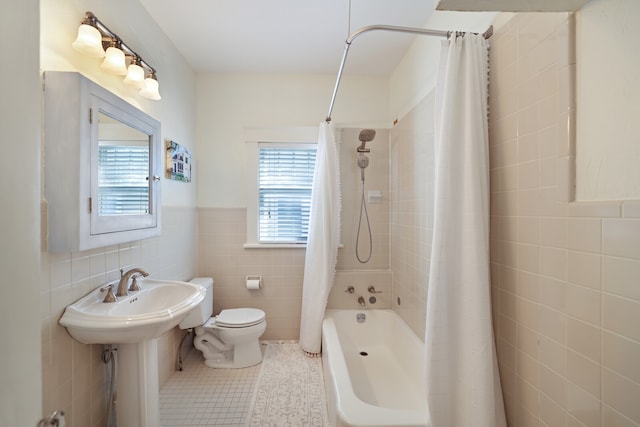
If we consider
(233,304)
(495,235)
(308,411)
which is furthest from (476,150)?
(233,304)

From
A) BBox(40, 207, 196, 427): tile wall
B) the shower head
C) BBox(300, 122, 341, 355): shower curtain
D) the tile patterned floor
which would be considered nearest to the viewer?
BBox(40, 207, 196, 427): tile wall

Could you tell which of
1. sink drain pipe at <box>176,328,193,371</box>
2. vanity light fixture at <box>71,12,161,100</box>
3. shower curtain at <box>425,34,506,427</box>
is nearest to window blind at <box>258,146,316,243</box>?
sink drain pipe at <box>176,328,193,371</box>

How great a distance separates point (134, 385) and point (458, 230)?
1741mm

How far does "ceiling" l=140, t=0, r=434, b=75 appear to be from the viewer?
72.3 inches

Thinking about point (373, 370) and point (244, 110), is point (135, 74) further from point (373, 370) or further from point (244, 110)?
point (373, 370)

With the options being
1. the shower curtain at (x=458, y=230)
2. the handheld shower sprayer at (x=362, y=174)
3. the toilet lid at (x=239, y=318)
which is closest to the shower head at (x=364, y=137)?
the handheld shower sprayer at (x=362, y=174)

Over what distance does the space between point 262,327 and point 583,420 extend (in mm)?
2010

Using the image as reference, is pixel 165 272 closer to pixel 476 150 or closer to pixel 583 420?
pixel 476 150

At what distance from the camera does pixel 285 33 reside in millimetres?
2119

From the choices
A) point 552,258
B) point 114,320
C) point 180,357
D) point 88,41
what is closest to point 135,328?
point 114,320

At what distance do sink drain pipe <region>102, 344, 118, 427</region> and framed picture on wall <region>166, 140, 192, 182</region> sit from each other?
1201mm

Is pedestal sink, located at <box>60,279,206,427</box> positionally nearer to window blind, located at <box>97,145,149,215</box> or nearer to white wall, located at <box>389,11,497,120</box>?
window blind, located at <box>97,145,149,215</box>

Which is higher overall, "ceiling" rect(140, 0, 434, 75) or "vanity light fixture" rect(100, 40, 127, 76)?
"ceiling" rect(140, 0, 434, 75)

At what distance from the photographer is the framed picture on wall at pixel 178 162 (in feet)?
7.04
